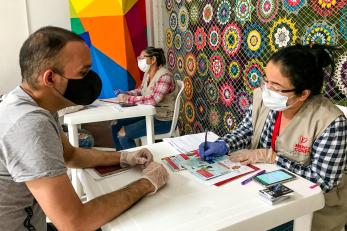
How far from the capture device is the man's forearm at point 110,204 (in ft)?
3.00

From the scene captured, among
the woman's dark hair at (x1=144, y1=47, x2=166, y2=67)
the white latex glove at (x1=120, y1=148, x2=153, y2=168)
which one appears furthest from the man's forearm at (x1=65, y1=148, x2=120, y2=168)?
the woman's dark hair at (x1=144, y1=47, x2=166, y2=67)

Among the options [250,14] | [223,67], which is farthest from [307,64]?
[223,67]

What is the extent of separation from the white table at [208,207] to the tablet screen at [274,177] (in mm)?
23

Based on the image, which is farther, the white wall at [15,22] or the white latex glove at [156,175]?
the white wall at [15,22]

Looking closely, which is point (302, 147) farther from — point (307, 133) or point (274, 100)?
point (274, 100)

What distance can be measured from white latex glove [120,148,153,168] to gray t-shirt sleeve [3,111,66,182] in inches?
16.7

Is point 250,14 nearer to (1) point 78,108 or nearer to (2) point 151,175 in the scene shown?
(1) point 78,108

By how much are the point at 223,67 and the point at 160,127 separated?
0.76 m

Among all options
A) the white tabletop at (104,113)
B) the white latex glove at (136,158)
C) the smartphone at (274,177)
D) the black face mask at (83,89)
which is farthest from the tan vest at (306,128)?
the white tabletop at (104,113)

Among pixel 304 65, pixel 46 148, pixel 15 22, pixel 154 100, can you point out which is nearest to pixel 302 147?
pixel 304 65

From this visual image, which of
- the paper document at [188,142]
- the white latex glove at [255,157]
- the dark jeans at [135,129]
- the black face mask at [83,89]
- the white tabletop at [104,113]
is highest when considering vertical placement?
the black face mask at [83,89]

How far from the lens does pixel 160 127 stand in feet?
9.37

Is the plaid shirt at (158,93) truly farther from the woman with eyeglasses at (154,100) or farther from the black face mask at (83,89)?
the black face mask at (83,89)

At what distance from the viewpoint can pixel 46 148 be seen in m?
0.88
